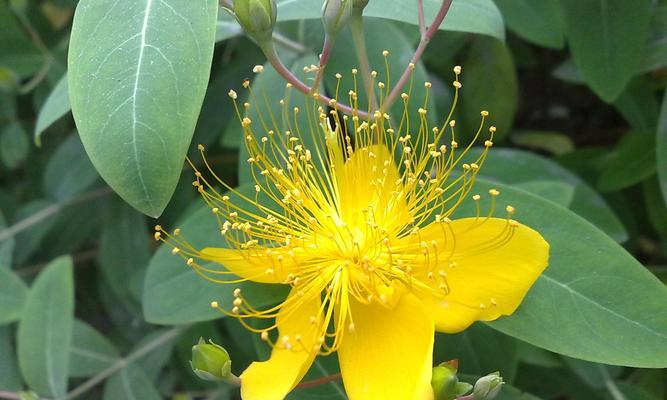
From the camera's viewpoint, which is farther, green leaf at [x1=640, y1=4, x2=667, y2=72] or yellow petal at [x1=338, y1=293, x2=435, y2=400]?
green leaf at [x1=640, y1=4, x2=667, y2=72]

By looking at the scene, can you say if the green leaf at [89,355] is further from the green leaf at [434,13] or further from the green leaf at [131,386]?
the green leaf at [434,13]

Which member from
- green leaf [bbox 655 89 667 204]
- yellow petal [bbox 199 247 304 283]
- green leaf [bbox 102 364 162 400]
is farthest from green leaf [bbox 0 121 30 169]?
green leaf [bbox 655 89 667 204]

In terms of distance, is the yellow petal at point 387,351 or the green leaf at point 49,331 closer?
the yellow petal at point 387,351

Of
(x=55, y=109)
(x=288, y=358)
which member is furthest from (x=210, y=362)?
(x=55, y=109)

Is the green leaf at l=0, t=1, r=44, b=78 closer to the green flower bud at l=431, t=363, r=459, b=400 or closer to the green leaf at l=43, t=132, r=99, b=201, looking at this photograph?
the green leaf at l=43, t=132, r=99, b=201

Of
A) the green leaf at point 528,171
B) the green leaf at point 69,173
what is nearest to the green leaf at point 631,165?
the green leaf at point 528,171

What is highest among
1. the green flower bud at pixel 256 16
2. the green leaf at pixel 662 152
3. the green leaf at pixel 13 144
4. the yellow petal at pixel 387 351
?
the green flower bud at pixel 256 16

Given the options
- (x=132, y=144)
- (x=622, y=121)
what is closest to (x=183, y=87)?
(x=132, y=144)
